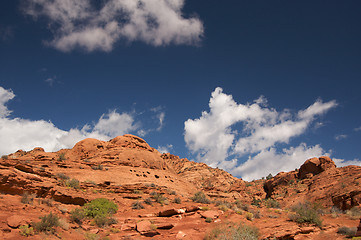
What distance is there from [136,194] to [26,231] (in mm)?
13271

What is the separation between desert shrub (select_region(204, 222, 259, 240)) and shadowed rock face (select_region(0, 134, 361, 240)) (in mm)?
716

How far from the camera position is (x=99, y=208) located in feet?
50.6

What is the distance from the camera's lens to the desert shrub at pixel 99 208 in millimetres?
14680

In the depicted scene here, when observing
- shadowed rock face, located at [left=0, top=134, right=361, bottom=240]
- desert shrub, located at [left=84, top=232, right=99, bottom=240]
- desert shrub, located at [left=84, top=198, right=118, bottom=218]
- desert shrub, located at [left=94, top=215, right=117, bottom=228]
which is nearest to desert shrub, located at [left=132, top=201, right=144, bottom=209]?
shadowed rock face, located at [left=0, top=134, right=361, bottom=240]

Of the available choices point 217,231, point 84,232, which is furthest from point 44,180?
point 217,231

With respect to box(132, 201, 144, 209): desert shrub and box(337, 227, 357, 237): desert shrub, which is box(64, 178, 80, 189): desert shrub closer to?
box(132, 201, 144, 209): desert shrub

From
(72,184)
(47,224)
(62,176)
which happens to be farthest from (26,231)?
(62,176)

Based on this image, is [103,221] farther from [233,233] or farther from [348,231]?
[348,231]

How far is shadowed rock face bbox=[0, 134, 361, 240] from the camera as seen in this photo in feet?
37.7

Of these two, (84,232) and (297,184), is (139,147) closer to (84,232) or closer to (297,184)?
(84,232)

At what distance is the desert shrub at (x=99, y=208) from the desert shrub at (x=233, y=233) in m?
7.72

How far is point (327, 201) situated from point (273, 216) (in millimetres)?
16234

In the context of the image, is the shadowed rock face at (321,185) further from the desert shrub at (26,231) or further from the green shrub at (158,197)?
the desert shrub at (26,231)

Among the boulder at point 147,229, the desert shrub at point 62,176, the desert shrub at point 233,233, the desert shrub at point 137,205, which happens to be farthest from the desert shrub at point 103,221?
the desert shrub at point 62,176
